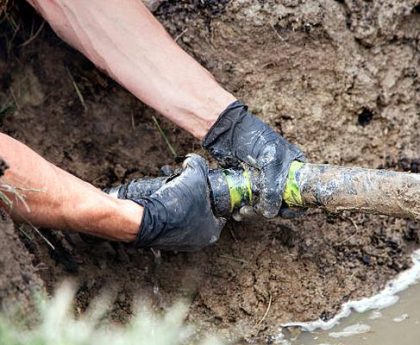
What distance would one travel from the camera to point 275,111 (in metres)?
2.82

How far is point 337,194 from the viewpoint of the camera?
235 centimetres

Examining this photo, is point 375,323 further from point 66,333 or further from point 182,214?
point 66,333

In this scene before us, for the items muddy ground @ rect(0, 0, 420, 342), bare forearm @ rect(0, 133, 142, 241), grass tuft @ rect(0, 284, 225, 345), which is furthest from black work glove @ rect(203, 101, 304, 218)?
grass tuft @ rect(0, 284, 225, 345)

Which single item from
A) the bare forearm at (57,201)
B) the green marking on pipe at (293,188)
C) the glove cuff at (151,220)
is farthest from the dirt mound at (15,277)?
the green marking on pipe at (293,188)

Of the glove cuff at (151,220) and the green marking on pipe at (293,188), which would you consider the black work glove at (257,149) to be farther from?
the glove cuff at (151,220)

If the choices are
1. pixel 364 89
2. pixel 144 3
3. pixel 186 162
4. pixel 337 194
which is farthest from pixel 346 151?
pixel 144 3

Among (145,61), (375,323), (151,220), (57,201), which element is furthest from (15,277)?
(375,323)

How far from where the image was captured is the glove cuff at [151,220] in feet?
7.49

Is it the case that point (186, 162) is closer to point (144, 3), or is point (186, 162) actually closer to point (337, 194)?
point (337, 194)

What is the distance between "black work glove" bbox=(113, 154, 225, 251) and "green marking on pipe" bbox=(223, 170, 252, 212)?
0.27ft

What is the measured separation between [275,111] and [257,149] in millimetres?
417

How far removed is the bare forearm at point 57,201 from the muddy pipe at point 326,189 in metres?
0.24

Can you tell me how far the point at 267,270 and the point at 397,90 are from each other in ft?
3.03

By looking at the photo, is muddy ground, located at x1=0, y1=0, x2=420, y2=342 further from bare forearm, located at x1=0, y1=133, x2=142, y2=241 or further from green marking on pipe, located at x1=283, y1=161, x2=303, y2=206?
bare forearm, located at x1=0, y1=133, x2=142, y2=241
